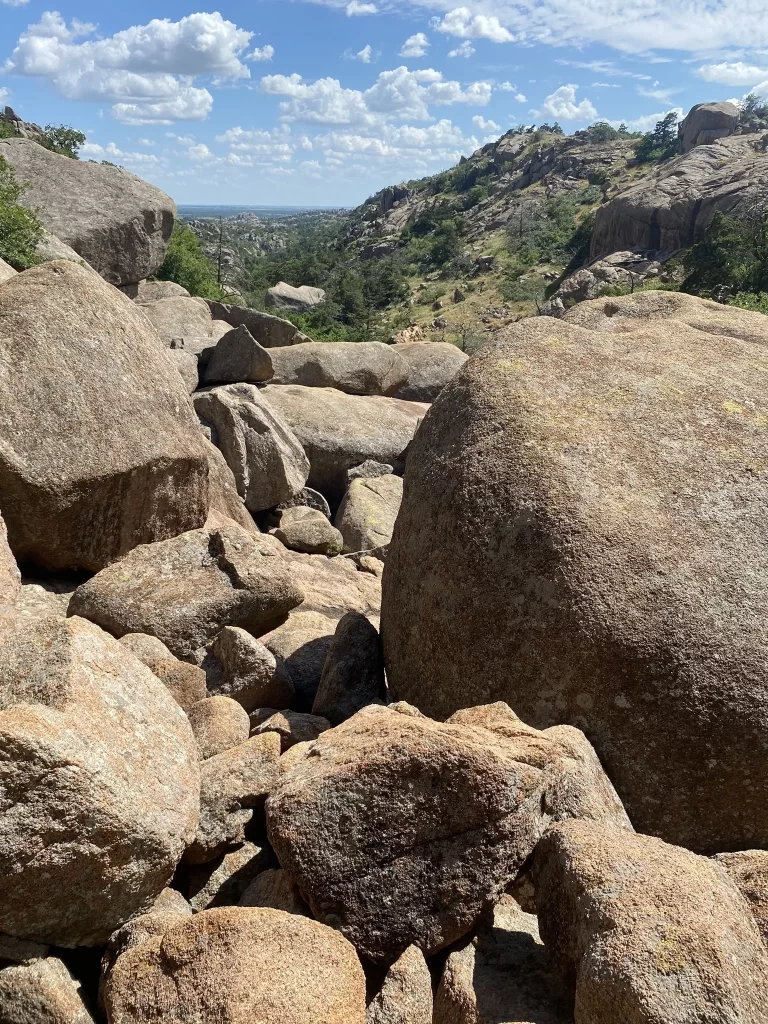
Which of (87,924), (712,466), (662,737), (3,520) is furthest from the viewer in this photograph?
(3,520)

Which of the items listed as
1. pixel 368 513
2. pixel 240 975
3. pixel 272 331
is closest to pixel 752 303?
pixel 272 331

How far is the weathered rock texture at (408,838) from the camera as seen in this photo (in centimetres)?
327

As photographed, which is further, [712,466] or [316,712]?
[316,712]

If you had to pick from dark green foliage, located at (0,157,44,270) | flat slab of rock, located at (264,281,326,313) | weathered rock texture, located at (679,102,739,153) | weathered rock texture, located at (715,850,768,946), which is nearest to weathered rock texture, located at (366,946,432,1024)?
weathered rock texture, located at (715,850,768,946)

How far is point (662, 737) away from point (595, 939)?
1.54 meters

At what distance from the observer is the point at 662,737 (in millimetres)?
4207

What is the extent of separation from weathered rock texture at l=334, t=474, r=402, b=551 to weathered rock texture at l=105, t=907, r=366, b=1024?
7.89 metres

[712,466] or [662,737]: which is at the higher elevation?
[712,466]

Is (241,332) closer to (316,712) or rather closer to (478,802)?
(316,712)

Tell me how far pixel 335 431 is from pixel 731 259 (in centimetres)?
3530

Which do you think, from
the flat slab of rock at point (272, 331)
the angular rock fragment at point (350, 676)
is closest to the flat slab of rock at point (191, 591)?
the angular rock fragment at point (350, 676)

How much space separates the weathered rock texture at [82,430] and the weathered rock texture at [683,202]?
50.7m

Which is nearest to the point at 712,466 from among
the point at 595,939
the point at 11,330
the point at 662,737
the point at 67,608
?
the point at 662,737

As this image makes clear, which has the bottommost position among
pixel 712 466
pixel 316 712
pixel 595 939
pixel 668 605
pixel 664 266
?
pixel 316 712
